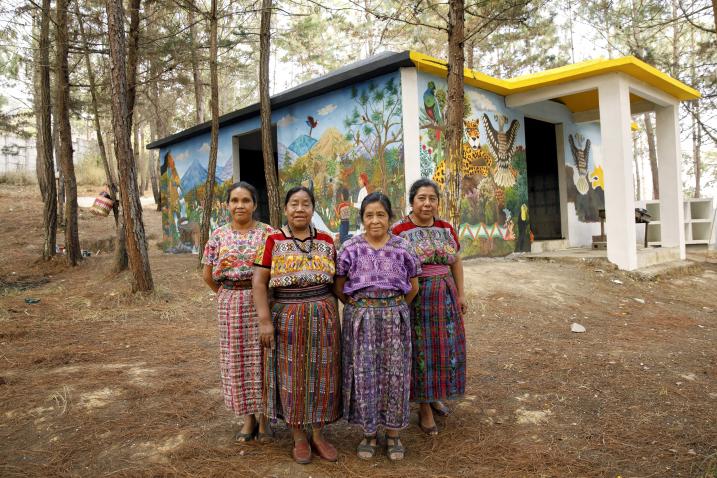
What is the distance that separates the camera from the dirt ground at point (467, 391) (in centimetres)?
263

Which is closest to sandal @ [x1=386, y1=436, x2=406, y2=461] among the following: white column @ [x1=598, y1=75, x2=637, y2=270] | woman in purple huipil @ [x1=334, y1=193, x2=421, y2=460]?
woman in purple huipil @ [x1=334, y1=193, x2=421, y2=460]

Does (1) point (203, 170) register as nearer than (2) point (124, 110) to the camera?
No

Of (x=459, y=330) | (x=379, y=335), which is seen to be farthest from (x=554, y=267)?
(x=379, y=335)

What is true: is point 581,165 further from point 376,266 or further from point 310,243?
point 310,243

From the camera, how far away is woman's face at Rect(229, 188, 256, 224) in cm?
295

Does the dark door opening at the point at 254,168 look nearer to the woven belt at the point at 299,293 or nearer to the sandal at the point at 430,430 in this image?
the woven belt at the point at 299,293

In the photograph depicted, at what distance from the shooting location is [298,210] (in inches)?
105

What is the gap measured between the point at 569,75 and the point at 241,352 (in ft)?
28.1

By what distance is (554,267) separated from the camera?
28.3 ft

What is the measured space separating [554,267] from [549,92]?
11.7 feet

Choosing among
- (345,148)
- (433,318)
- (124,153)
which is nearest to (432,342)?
(433,318)

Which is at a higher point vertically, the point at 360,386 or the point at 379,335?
the point at 379,335

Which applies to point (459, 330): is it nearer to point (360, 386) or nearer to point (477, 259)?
point (360, 386)

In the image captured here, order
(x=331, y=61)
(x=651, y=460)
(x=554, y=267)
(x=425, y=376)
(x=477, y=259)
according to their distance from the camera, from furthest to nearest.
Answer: (x=331, y=61), (x=477, y=259), (x=554, y=267), (x=425, y=376), (x=651, y=460)
